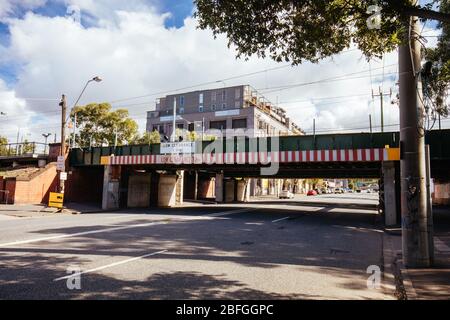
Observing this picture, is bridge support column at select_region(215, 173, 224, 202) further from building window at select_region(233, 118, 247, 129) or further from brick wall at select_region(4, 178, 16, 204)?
building window at select_region(233, 118, 247, 129)

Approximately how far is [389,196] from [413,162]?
12171 millimetres

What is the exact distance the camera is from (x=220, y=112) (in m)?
70.1

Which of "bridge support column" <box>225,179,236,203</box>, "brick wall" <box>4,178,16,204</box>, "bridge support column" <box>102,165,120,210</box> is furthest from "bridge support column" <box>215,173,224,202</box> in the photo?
"brick wall" <box>4,178,16,204</box>

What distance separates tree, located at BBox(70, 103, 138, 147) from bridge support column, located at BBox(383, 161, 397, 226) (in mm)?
39889

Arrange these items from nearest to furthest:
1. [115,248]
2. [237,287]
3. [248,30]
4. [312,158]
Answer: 1. [237,287]
2. [248,30]
3. [115,248]
4. [312,158]

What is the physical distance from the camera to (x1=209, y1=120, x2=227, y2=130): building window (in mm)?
A: 69625

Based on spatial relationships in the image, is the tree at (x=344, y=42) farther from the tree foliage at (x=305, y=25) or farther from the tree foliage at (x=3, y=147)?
Result: the tree foliage at (x=3, y=147)

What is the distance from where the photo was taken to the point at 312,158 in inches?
886

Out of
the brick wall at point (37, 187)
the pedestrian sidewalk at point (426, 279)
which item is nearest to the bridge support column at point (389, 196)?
the pedestrian sidewalk at point (426, 279)

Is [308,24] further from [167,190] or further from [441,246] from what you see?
[167,190]

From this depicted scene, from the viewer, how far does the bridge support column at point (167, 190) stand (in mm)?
35500

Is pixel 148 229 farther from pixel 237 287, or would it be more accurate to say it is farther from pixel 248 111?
pixel 248 111

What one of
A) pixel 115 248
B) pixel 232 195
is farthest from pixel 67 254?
pixel 232 195
